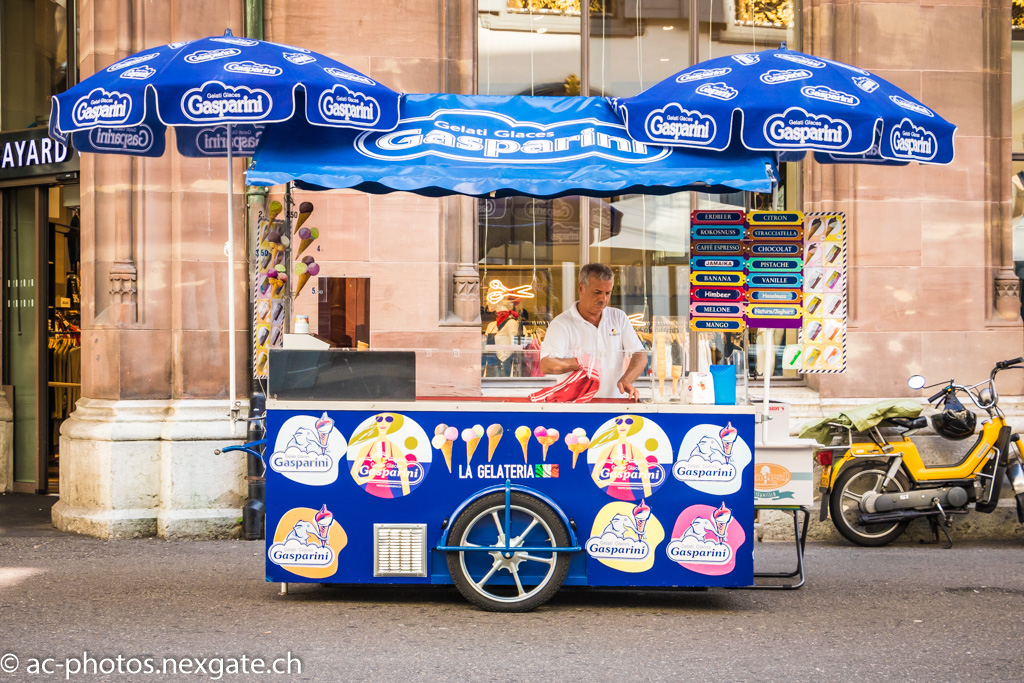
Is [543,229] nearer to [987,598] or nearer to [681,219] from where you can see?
[681,219]

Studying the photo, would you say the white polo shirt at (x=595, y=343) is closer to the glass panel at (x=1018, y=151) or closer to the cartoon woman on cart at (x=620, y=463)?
the cartoon woman on cart at (x=620, y=463)

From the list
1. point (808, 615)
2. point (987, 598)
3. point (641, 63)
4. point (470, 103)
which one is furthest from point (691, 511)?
point (641, 63)

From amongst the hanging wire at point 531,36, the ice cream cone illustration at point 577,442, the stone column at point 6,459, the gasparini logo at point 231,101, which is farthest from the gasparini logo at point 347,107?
the stone column at point 6,459

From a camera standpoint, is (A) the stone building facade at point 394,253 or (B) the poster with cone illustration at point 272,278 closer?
(B) the poster with cone illustration at point 272,278

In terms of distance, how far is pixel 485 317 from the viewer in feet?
31.5

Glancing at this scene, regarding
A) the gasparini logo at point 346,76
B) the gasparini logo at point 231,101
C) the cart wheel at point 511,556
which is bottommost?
the cart wheel at point 511,556

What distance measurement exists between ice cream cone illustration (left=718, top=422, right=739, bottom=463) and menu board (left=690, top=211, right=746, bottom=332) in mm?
826

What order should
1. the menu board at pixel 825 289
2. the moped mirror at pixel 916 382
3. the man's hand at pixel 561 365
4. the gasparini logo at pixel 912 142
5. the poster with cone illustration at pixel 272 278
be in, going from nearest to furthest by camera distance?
the gasparini logo at pixel 912 142, the man's hand at pixel 561 365, the poster with cone illustration at pixel 272 278, the menu board at pixel 825 289, the moped mirror at pixel 916 382

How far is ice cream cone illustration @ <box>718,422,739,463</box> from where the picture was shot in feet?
20.2

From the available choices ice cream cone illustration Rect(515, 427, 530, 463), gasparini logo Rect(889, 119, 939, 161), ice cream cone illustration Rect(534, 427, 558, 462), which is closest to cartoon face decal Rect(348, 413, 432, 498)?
ice cream cone illustration Rect(515, 427, 530, 463)

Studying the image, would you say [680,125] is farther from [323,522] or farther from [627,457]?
[323,522]

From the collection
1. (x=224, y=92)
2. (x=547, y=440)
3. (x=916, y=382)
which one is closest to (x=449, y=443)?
(x=547, y=440)

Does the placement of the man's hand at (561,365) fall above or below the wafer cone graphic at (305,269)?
below

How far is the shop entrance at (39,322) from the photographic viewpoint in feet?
34.3
